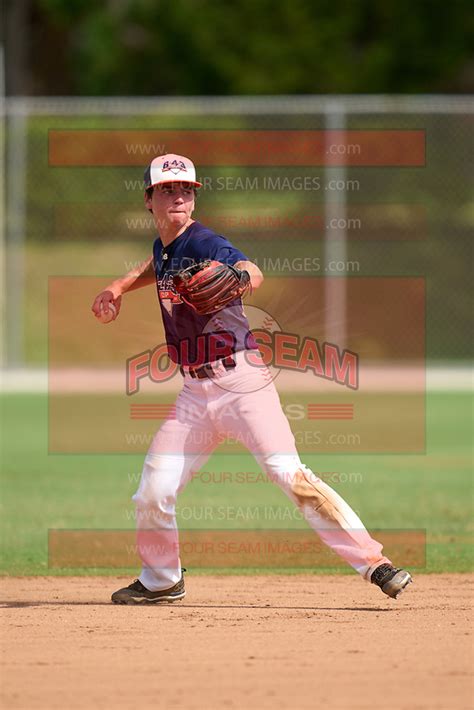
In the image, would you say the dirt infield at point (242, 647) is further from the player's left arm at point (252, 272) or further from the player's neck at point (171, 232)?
the player's neck at point (171, 232)

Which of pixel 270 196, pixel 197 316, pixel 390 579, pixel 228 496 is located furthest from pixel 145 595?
pixel 270 196

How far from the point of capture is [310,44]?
25.9m

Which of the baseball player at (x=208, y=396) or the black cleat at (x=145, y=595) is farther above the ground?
the baseball player at (x=208, y=396)

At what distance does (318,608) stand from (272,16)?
21.4m

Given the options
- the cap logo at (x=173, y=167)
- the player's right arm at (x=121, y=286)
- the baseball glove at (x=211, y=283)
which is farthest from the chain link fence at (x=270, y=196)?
the baseball glove at (x=211, y=283)

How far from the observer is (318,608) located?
6.28 meters

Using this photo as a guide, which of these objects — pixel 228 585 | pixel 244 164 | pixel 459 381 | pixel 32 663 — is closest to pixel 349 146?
pixel 244 164

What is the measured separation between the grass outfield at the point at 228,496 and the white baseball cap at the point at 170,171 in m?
2.54

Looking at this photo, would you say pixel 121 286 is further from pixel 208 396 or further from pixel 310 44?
pixel 310 44

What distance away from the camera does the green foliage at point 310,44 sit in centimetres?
2597

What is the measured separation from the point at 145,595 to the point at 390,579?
4.15 feet

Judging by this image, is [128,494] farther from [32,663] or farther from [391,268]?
[391,268]

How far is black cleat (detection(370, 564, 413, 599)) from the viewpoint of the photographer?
5.86 m

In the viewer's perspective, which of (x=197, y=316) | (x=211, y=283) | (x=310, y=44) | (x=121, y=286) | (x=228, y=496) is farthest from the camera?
(x=310, y=44)
